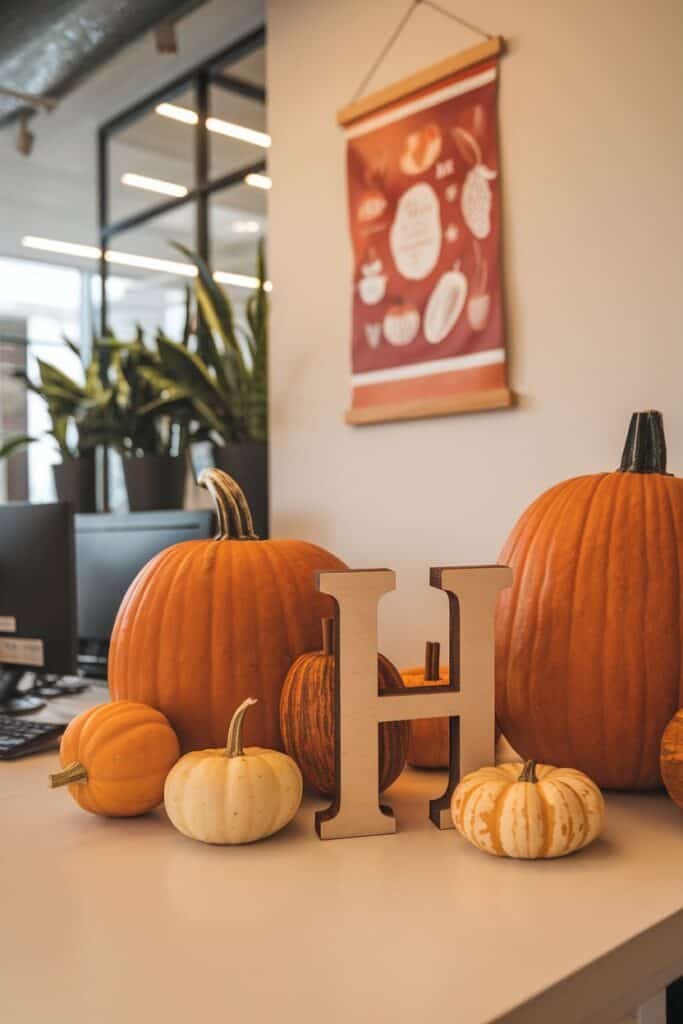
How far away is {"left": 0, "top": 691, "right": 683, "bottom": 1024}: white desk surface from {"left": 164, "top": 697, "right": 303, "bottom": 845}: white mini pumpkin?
2cm

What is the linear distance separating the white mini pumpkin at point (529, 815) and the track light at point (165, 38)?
8.96ft

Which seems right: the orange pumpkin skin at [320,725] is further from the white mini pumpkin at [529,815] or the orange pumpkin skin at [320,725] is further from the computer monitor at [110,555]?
the computer monitor at [110,555]

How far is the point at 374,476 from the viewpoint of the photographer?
2498mm

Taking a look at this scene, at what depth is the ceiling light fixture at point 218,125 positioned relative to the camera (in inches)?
161

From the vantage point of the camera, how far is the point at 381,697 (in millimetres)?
872

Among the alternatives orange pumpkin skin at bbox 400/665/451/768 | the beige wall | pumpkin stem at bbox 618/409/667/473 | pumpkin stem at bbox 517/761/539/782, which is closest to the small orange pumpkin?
orange pumpkin skin at bbox 400/665/451/768

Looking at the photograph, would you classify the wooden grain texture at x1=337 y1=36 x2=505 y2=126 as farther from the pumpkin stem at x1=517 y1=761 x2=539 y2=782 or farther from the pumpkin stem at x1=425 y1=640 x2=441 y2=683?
the pumpkin stem at x1=517 y1=761 x2=539 y2=782

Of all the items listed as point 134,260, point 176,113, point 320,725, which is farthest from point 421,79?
point 134,260

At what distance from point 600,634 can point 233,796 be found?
420 millimetres

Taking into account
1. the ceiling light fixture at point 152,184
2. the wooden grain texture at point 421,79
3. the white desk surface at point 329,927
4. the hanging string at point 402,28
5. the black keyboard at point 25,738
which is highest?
the ceiling light fixture at point 152,184

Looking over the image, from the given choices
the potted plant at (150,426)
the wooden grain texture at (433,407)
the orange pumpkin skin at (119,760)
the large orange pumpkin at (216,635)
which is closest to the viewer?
the orange pumpkin skin at (119,760)

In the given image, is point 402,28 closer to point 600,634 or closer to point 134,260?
point 600,634

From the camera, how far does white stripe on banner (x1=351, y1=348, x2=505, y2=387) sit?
2.18 m

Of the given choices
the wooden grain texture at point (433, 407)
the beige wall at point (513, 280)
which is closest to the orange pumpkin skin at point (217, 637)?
the beige wall at point (513, 280)
